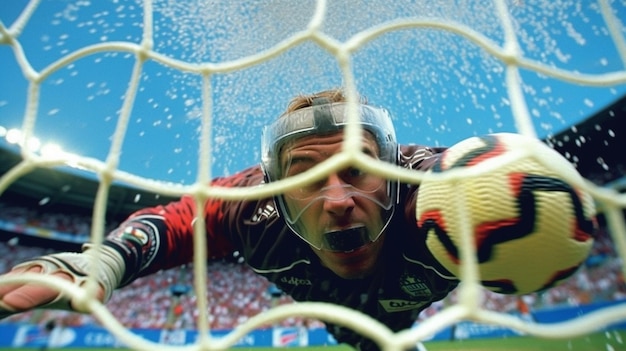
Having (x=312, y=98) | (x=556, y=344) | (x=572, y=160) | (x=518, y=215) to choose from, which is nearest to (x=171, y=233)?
(x=312, y=98)

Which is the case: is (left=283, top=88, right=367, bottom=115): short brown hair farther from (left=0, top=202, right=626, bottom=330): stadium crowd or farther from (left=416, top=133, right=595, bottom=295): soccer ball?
(left=0, top=202, right=626, bottom=330): stadium crowd

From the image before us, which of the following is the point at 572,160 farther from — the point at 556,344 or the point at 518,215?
the point at 518,215

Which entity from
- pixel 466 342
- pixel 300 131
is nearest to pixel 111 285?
pixel 300 131

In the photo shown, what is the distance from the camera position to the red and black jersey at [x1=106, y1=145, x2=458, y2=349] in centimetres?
157

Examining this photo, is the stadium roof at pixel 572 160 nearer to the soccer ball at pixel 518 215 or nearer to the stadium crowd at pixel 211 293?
the stadium crowd at pixel 211 293

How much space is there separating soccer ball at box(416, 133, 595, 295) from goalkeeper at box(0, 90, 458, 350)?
325 millimetres

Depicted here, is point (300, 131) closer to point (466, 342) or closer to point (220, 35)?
point (220, 35)

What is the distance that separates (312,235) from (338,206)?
188mm

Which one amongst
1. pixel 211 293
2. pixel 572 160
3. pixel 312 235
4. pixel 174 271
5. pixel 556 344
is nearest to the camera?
pixel 312 235

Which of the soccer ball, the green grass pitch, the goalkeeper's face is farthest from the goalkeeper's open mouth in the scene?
the green grass pitch

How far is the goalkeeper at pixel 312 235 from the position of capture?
137 cm

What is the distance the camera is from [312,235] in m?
1.49

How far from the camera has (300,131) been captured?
5.11 feet

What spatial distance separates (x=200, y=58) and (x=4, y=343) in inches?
287
